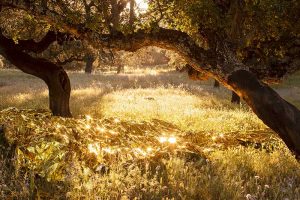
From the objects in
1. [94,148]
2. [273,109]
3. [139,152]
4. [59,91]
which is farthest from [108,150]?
[59,91]

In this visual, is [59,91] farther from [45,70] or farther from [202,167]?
[202,167]

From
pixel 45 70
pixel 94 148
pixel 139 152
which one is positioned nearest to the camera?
pixel 94 148

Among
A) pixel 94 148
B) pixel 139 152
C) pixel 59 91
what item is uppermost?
pixel 59 91

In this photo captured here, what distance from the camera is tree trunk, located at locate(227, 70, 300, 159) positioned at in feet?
31.1

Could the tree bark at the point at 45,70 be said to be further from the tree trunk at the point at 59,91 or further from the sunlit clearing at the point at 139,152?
the sunlit clearing at the point at 139,152

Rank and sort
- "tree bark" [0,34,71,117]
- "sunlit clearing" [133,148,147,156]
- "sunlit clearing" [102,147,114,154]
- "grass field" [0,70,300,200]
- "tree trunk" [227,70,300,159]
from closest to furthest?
"grass field" [0,70,300,200], "sunlit clearing" [102,147,114,154], "sunlit clearing" [133,148,147,156], "tree trunk" [227,70,300,159], "tree bark" [0,34,71,117]

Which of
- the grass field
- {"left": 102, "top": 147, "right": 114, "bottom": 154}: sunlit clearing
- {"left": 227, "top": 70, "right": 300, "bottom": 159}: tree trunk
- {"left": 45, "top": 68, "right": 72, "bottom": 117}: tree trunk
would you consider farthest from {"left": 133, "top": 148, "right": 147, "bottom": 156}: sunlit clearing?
{"left": 45, "top": 68, "right": 72, "bottom": 117}: tree trunk

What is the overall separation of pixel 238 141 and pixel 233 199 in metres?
5.83

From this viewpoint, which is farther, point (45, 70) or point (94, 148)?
point (45, 70)

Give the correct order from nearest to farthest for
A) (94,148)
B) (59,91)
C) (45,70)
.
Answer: (94,148) → (45,70) → (59,91)

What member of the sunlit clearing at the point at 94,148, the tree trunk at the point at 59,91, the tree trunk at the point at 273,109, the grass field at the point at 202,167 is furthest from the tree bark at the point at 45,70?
the tree trunk at the point at 273,109

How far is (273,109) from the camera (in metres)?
9.62

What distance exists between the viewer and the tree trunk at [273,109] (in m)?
9.49

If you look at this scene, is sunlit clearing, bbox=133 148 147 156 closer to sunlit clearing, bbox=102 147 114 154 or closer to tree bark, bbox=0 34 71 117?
sunlit clearing, bbox=102 147 114 154
